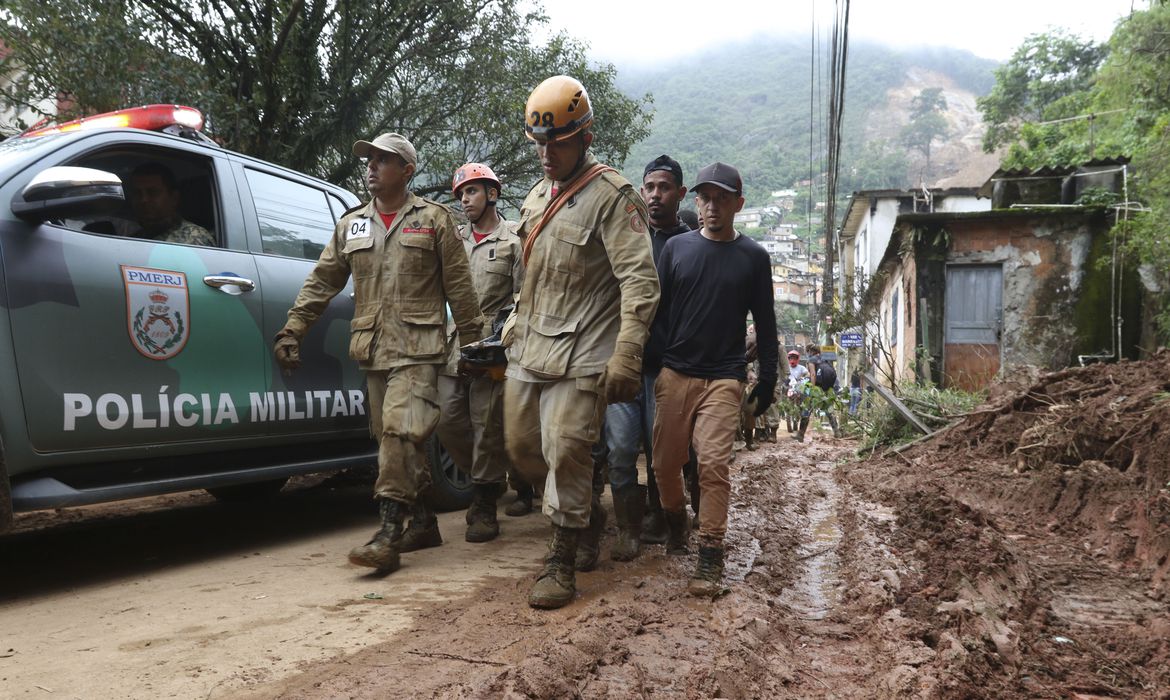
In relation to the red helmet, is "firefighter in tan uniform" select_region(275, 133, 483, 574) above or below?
below

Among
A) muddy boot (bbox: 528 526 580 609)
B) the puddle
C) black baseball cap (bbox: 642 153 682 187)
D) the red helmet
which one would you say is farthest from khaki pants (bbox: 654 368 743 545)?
the red helmet

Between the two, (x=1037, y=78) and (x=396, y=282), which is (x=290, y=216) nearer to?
(x=396, y=282)

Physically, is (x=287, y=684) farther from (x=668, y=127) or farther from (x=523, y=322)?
(x=668, y=127)

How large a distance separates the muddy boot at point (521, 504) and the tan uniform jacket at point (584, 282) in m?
2.25

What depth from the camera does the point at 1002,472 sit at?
7.33m

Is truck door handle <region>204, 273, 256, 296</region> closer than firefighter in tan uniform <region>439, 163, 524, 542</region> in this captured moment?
Yes

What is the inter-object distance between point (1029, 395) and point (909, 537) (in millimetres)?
3500

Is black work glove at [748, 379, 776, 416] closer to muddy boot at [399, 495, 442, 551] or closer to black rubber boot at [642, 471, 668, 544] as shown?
black rubber boot at [642, 471, 668, 544]

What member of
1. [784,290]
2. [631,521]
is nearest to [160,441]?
[631,521]

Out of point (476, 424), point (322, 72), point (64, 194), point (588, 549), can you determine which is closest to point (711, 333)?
point (588, 549)

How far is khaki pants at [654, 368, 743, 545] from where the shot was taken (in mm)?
4035

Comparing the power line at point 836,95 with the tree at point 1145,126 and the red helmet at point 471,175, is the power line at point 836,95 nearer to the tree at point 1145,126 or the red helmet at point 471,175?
the tree at point 1145,126

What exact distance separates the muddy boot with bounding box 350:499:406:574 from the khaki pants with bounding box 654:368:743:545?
1234 millimetres

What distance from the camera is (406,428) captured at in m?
4.21
